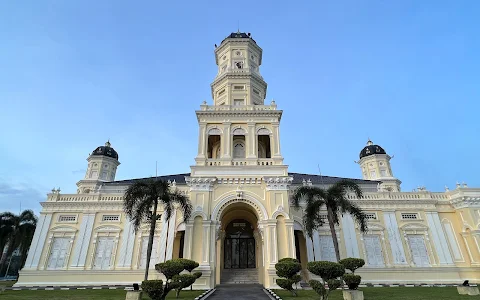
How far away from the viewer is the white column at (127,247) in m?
26.2

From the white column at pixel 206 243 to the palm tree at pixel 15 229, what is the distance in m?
27.2

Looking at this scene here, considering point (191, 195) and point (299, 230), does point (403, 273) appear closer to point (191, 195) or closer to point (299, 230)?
point (299, 230)

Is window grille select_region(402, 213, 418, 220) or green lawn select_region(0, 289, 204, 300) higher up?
window grille select_region(402, 213, 418, 220)

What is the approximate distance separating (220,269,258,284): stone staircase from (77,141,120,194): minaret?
25517 mm

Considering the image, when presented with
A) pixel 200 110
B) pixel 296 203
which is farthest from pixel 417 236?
pixel 200 110

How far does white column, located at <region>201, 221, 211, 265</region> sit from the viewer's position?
19.6 metres

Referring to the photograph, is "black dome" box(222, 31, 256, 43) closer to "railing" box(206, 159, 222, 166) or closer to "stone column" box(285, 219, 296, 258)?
"railing" box(206, 159, 222, 166)

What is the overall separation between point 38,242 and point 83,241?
4.12 m

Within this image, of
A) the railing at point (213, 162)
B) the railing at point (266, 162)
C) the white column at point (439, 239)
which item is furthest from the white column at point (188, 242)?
the white column at point (439, 239)

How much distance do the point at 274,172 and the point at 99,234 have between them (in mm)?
18871

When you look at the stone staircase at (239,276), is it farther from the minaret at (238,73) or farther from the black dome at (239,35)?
the black dome at (239,35)

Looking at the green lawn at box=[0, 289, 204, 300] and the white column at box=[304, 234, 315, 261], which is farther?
the white column at box=[304, 234, 315, 261]

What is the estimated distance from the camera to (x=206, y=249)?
1989 centimetres

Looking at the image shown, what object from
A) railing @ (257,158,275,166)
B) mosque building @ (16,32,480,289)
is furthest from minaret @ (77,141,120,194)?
railing @ (257,158,275,166)
